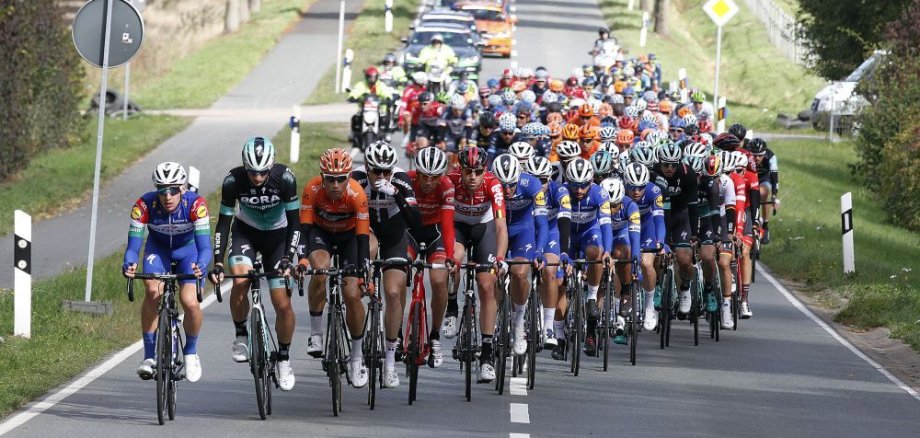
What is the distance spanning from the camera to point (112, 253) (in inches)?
911

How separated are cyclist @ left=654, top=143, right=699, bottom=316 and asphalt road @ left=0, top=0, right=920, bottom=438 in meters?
0.66

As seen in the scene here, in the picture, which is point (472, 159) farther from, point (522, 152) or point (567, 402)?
point (567, 402)

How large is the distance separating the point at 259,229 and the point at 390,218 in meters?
1.00

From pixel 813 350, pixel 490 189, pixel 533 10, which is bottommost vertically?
pixel 813 350

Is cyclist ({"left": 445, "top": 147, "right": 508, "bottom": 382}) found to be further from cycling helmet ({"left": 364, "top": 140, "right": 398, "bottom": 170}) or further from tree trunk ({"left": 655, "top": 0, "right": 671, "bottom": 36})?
tree trunk ({"left": 655, "top": 0, "right": 671, "bottom": 36})

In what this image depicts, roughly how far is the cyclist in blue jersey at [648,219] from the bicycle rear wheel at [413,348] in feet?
12.9

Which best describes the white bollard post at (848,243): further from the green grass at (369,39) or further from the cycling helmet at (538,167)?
the green grass at (369,39)

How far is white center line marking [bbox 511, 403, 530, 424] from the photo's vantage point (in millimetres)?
12336

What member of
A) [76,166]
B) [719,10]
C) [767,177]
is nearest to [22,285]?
[767,177]

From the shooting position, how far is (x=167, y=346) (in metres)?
11.8

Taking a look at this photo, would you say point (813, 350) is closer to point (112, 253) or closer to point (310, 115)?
point (112, 253)

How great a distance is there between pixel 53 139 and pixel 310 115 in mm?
8979

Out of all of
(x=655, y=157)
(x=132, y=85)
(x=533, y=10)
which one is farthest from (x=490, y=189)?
(x=533, y=10)

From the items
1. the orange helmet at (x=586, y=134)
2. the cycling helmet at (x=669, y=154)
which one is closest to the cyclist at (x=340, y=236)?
the cycling helmet at (x=669, y=154)
